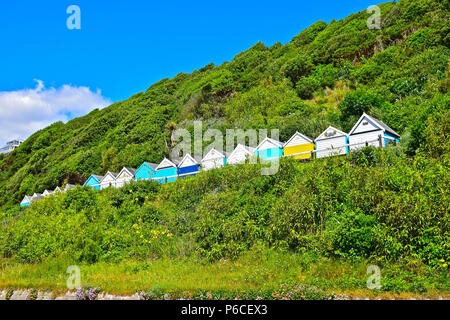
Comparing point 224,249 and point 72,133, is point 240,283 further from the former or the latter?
point 72,133

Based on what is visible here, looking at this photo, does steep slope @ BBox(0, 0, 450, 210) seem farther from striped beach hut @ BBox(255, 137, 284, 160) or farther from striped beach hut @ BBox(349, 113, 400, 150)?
striped beach hut @ BBox(255, 137, 284, 160)

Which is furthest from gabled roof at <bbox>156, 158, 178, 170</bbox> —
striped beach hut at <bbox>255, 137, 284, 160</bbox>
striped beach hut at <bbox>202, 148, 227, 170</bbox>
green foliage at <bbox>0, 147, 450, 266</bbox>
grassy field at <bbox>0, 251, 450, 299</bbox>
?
grassy field at <bbox>0, 251, 450, 299</bbox>

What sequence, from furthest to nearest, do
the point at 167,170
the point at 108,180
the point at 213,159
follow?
the point at 108,180
the point at 167,170
the point at 213,159

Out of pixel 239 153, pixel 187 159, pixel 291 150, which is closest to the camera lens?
pixel 291 150

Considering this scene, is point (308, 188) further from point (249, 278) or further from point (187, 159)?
point (187, 159)

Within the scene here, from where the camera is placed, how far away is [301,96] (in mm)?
41375

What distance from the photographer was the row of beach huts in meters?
21.2

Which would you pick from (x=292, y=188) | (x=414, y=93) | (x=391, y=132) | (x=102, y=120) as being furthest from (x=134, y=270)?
(x=102, y=120)

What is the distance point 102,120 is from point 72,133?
344 inches

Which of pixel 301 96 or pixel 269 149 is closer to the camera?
pixel 269 149

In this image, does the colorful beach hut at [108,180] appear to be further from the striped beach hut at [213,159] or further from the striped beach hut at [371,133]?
the striped beach hut at [371,133]

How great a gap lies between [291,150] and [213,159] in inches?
271

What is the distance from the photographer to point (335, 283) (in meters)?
8.36

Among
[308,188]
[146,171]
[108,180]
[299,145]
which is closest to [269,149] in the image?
[299,145]
